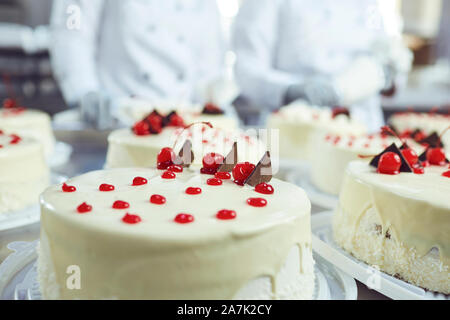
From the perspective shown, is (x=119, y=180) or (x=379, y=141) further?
(x=379, y=141)

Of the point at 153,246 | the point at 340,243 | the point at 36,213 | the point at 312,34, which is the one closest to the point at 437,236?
the point at 340,243

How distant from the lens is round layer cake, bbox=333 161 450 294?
1244mm

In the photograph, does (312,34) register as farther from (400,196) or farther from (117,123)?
(400,196)

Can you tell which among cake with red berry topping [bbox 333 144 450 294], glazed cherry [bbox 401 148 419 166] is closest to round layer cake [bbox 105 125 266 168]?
cake with red berry topping [bbox 333 144 450 294]

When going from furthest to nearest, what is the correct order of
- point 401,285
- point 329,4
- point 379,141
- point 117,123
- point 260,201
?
point 329,4 → point 117,123 → point 379,141 → point 401,285 → point 260,201

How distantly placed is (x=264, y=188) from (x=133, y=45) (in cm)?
219

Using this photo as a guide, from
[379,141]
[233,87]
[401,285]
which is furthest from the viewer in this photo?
[233,87]

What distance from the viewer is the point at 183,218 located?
0.99m

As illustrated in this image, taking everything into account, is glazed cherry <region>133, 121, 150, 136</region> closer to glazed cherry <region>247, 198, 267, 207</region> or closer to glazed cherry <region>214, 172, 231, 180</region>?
glazed cherry <region>214, 172, 231, 180</region>

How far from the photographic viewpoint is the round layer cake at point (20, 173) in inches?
64.9

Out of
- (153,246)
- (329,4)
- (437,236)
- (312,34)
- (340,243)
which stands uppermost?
(329,4)

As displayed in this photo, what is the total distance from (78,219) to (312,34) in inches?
109

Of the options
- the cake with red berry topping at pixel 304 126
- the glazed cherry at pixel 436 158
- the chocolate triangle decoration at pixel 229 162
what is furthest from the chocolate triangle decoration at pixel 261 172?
the cake with red berry topping at pixel 304 126

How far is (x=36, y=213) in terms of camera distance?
1.60m
